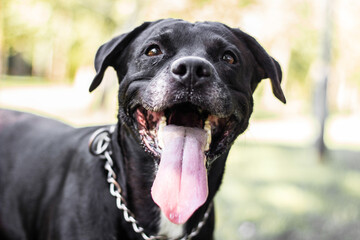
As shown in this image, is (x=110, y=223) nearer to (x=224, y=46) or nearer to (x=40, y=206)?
(x=40, y=206)

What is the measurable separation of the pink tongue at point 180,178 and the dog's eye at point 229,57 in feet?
1.89

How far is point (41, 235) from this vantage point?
10.2 feet

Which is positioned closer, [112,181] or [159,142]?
[159,142]

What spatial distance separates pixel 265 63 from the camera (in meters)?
3.14

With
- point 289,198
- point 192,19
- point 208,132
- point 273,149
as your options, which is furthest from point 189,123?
point 273,149

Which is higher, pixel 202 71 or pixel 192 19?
pixel 202 71

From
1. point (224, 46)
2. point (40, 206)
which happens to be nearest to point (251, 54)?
point (224, 46)

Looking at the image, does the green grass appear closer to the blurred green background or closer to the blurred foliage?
the blurred green background

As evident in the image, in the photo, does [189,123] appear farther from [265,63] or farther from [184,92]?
[265,63]

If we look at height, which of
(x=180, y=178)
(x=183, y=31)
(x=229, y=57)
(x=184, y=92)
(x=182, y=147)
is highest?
(x=183, y=31)

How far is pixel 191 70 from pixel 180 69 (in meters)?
0.07

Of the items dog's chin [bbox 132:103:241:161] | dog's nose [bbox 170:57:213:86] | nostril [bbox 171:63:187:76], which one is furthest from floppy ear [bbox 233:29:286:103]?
nostril [bbox 171:63:187:76]

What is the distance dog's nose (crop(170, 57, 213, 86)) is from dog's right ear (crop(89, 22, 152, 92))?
64 centimetres

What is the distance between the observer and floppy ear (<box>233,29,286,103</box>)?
3.08 metres
